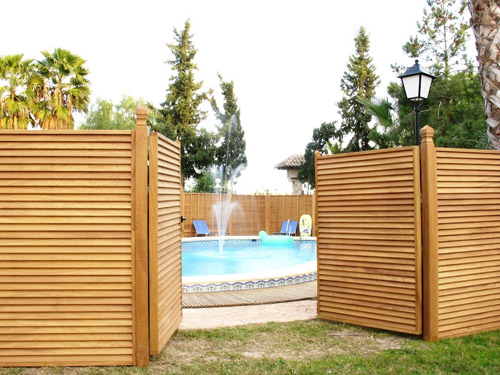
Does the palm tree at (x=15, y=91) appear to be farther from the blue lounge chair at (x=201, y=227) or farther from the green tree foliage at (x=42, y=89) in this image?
the blue lounge chair at (x=201, y=227)

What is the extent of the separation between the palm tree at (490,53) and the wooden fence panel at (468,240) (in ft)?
3.33

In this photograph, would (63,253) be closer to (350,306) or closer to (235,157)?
(350,306)

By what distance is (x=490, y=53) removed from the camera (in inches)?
205

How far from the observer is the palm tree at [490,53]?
5164mm

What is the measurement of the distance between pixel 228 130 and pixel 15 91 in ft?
36.0

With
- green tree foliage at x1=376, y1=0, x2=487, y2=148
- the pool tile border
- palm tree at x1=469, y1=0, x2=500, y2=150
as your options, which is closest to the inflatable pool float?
green tree foliage at x1=376, y1=0, x2=487, y2=148

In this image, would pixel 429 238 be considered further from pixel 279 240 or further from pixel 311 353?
pixel 279 240

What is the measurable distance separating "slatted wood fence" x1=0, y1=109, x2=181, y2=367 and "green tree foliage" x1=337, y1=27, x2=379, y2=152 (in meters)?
19.4

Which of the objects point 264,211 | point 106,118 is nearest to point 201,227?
point 264,211

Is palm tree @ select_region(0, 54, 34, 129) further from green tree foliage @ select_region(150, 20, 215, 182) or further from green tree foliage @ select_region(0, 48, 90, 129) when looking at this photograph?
green tree foliage @ select_region(150, 20, 215, 182)

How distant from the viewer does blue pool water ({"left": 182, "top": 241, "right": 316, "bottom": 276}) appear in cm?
972

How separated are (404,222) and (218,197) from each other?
11.0 m

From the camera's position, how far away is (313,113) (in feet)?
82.8

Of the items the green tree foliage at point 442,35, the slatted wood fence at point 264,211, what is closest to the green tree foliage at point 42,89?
the slatted wood fence at point 264,211
